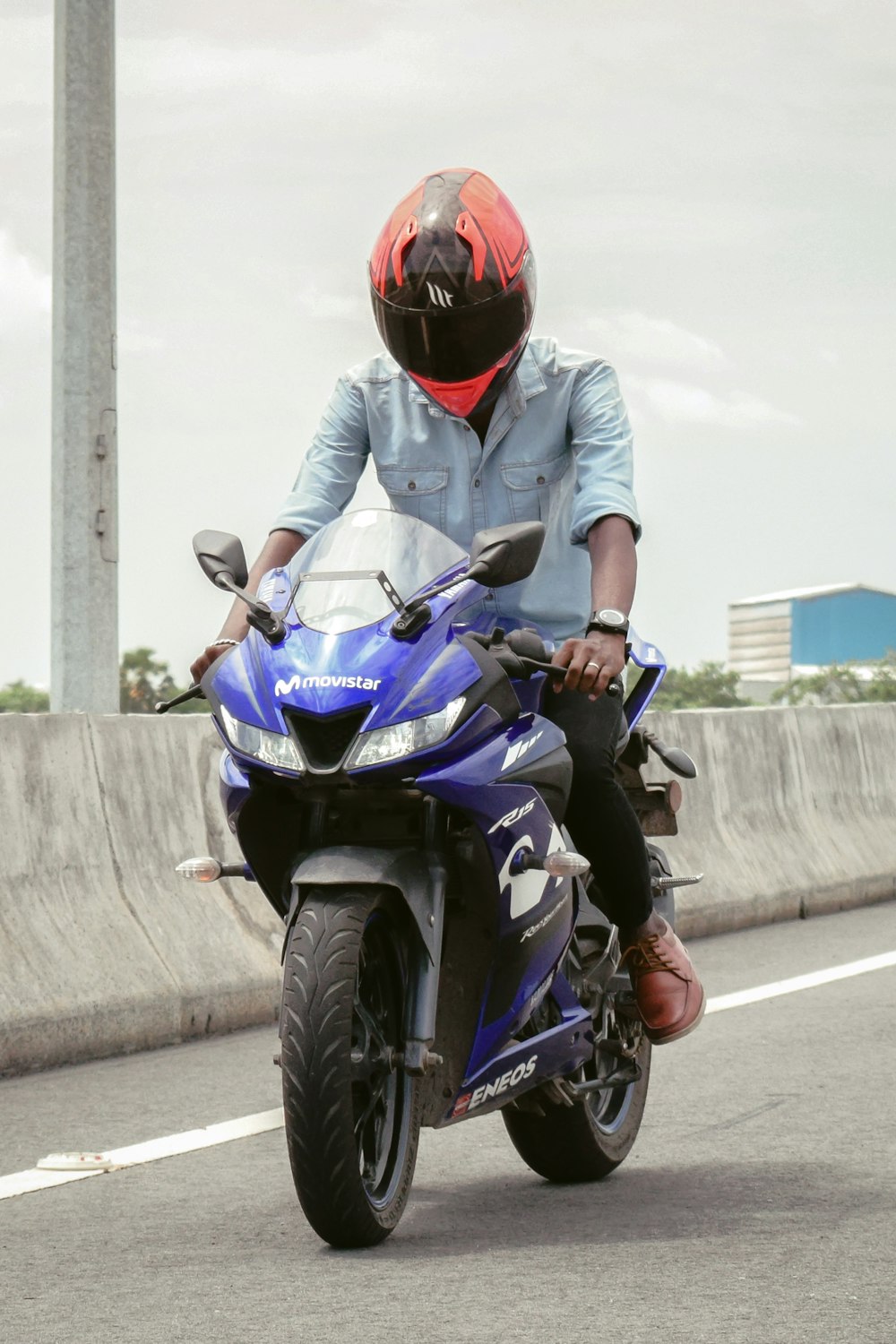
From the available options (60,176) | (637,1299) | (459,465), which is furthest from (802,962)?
(637,1299)

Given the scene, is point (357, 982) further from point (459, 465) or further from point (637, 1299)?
point (459, 465)

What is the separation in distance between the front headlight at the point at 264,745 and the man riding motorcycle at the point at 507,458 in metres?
0.43

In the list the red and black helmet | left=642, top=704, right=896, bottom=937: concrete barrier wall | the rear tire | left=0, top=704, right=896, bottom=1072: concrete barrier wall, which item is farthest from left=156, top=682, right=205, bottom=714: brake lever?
left=642, top=704, right=896, bottom=937: concrete barrier wall

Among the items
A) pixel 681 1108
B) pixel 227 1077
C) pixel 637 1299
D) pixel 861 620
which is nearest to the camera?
pixel 637 1299

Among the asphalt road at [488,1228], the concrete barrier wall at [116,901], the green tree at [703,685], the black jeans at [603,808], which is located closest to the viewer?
the asphalt road at [488,1228]

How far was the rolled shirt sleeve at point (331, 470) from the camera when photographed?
5.53 meters

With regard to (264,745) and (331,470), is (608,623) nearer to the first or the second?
(264,745)

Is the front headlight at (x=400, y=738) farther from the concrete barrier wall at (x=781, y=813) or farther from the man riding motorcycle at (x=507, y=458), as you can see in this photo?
the concrete barrier wall at (x=781, y=813)

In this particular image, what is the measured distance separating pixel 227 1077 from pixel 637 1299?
10.0ft

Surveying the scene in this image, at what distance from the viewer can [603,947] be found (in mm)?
5406

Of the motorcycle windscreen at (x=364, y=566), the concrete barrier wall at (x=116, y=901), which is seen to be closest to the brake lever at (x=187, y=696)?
the motorcycle windscreen at (x=364, y=566)

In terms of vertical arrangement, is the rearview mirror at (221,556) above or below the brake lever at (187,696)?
above

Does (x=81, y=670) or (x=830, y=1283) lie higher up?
(x=81, y=670)

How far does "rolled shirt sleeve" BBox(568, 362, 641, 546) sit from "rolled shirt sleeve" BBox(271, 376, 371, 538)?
0.52m
